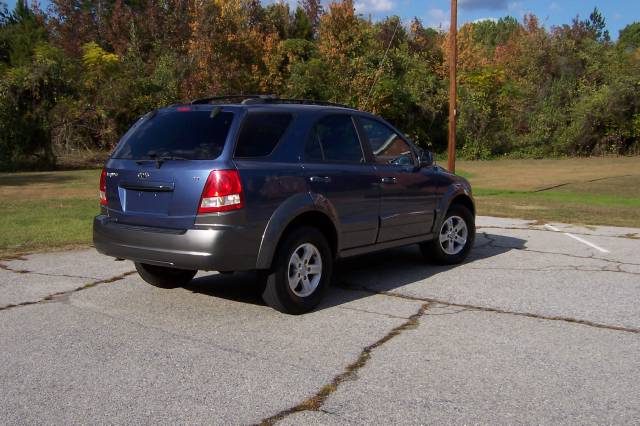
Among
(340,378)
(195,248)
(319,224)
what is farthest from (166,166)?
(340,378)

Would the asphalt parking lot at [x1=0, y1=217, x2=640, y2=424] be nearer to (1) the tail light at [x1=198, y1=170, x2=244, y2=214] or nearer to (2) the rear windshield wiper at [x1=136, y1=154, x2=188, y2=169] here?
(1) the tail light at [x1=198, y1=170, x2=244, y2=214]

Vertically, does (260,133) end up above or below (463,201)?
above

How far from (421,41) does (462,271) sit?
5015 cm

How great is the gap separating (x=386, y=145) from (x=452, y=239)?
5.55ft

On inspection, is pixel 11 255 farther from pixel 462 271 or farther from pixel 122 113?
pixel 122 113

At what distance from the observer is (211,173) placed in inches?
216

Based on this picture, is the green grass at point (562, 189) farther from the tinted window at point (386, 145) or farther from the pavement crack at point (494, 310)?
the pavement crack at point (494, 310)

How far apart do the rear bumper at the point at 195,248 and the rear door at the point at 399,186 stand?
75.8 inches

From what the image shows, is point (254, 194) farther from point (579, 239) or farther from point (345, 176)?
point (579, 239)

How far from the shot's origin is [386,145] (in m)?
7.32

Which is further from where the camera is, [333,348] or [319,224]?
[319,224]

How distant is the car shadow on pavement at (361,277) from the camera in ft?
22.2

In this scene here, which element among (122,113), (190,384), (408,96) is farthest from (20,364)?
(408,96)

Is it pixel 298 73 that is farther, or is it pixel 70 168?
pixel 298 73
